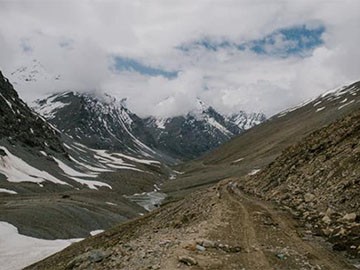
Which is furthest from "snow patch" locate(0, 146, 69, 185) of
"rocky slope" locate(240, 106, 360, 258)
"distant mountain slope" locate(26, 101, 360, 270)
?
"distant mountain slope" locate(26, 101, 360, 270)

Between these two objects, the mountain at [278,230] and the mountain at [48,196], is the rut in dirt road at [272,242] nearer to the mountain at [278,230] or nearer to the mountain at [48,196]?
the mountain at [278,230]

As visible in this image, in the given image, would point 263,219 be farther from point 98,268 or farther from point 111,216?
point 111,216

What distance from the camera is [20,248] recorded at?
63.4m

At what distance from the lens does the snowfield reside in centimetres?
5622

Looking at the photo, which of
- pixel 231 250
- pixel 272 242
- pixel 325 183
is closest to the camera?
pixel 231 250

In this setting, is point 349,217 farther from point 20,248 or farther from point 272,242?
point 20,248

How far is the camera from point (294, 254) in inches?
850

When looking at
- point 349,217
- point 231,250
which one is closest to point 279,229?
point 349,217

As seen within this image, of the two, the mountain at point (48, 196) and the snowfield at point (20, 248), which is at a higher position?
the mountain at point (48, 196)

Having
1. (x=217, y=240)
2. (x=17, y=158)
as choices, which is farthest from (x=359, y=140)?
(x=17, y=158)

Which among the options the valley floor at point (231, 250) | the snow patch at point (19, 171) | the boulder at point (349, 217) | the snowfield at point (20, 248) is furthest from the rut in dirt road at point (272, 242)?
the snow patch at point (19, 171)

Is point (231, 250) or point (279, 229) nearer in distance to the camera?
point (231, 250)

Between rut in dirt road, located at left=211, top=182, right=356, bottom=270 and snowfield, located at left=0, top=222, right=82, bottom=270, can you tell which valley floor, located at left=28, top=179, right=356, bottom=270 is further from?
snowfield, located at left=0, top=222, right=82, bottom=270

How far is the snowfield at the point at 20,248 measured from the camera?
56219 mm
